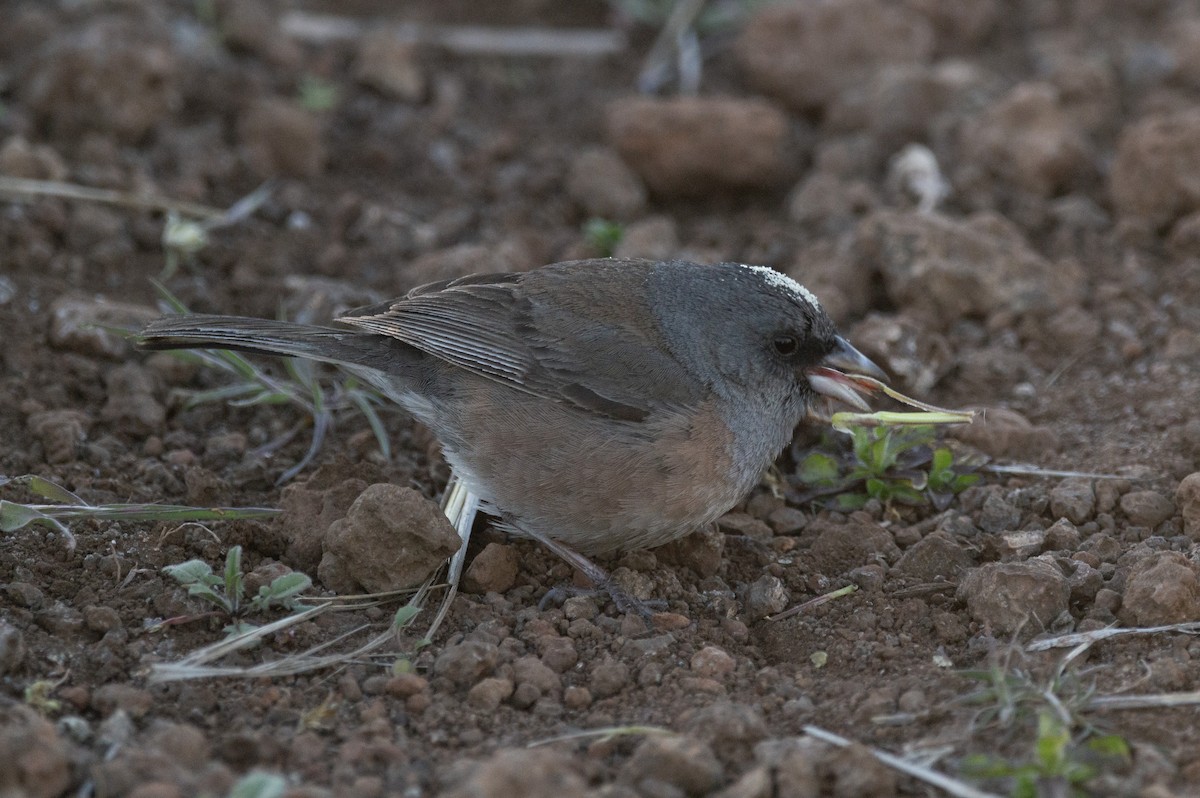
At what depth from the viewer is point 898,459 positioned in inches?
179

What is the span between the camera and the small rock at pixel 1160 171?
5.77m

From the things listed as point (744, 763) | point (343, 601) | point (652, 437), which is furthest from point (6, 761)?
point (652, 437)

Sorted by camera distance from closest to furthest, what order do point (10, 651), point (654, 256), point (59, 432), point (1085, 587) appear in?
1. point (10, 651)
2. point (1085, 587)
3. point (59, 432)
4. point (654, 256)

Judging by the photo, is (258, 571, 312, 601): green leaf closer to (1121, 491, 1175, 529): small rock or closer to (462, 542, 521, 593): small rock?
(462, 542, 521, 593): small rock

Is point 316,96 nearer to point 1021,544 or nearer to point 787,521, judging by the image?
point 787,521

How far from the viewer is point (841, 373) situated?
14.3 ft

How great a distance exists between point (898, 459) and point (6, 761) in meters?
3.02

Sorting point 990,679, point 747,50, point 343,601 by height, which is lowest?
point 343,601

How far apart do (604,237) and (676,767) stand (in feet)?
10.9

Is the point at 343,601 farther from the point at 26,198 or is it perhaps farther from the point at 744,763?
the point at 26,198

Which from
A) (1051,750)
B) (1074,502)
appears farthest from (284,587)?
(1074,502)

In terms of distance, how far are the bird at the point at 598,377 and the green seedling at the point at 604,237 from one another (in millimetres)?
1353

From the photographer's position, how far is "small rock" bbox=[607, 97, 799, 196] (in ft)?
21.1

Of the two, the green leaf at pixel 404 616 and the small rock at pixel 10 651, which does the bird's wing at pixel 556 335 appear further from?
the small rock at pixel 10 651
